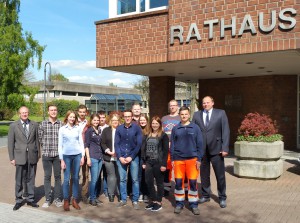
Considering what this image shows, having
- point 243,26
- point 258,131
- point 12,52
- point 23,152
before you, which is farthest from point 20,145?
point 12,52

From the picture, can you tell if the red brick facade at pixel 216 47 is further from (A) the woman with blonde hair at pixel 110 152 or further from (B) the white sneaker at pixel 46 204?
(B) the white sneaker at pixel 46 204

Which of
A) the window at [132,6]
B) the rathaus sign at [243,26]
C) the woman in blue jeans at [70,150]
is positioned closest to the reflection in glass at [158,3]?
the window at [132,6]

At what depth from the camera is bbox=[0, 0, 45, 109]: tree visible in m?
18.5

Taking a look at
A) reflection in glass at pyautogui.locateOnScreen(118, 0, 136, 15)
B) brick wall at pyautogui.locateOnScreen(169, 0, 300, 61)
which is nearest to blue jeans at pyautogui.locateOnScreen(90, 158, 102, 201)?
brick wall at pyautogui.locateOnScreen(169, 0, 300, 61)

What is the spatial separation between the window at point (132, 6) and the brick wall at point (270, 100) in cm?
513

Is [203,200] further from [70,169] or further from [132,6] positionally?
[132,6]

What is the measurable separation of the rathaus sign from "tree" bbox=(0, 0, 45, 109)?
12382 millimetres

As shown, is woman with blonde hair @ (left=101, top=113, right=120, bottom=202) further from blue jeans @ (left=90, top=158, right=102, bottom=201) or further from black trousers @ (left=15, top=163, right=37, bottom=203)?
black trousers @ (left=15, top=163, right=37, bottom=203)

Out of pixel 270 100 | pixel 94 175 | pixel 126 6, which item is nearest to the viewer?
pixel 94 175

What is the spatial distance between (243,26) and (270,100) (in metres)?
5.22

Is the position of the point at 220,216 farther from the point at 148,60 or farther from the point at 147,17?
the point at 147,17

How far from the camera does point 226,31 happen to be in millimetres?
8477

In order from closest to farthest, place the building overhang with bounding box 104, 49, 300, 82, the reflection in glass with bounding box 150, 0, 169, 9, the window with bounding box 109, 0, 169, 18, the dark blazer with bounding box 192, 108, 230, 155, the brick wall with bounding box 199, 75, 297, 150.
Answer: the dark blazer with bounding box 192, 108, 230, 155
the building overhang with bounding box 104, 49, 300, 82
the reflection in glass with bounding box 150, 0, 169, 9
the window with bounding box 109, 0, 169, 18
the brick wall with bounding box 199, 75, 297, 150

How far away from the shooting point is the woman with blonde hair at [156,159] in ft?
18.5
